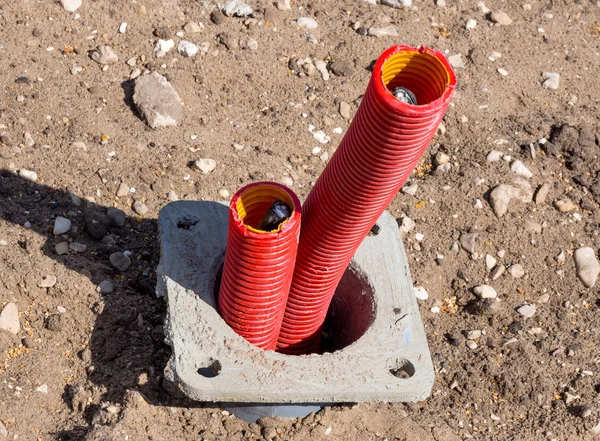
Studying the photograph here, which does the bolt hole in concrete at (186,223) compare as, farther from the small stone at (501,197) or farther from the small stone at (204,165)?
the small stone at (501,197)

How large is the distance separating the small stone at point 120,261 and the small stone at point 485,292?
161 centimetres

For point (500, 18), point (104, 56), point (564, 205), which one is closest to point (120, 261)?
point (104, 56)

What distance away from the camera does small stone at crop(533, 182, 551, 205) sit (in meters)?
4.68

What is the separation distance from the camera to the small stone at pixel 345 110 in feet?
15.9

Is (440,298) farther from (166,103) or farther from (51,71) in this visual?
(51,71)

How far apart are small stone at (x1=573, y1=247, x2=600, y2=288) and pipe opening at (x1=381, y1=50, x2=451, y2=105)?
1909mm

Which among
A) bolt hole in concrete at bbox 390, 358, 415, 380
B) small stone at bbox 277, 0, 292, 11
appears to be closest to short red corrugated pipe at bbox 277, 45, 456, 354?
bolt hole in concrete at bbox 390, 358, 415, 380

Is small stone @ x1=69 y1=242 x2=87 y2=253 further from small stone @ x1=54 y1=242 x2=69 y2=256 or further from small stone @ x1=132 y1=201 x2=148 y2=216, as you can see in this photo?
small stone @ x1=132 y1=201 x2=148 y2=216

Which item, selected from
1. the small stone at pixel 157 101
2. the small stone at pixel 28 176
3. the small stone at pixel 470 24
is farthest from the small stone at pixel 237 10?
the small stone at pixel 28 176

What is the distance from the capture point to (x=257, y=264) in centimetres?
305

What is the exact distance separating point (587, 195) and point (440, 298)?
1.12 meters

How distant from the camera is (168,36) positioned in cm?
492

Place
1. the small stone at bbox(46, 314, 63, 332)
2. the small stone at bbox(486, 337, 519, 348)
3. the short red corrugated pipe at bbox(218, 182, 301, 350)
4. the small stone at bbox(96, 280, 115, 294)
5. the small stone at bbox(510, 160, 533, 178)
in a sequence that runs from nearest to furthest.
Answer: the short red corrugated pipe at bbox(218, 182, 301, 350) → the small stone at bbox(46, 314, 63, 332) → the small stone at bbox(96, 280, 115, 294) → the small stone at bbox(486, 337, 519, 348) → the small stone at bbox(510, 160, 533, 178)

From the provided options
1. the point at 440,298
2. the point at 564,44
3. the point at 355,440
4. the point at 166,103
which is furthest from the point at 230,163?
the point at 564,44
